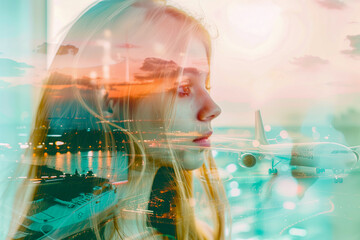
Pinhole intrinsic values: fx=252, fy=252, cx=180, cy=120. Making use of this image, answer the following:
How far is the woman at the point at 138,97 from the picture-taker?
0.73m

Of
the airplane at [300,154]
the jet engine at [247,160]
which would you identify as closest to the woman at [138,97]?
the airplane at [300,154]

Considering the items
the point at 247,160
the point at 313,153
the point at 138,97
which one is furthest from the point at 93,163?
the point at 313,153

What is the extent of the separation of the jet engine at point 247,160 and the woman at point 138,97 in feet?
1.53

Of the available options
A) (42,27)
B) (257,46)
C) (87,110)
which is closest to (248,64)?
(257,46)

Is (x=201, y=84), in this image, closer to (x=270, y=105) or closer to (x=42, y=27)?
(x=270, y=105)

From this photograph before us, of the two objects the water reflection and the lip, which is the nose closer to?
the lip

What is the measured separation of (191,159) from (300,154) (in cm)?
81

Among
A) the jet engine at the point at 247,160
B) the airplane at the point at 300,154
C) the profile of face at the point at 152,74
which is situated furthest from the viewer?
the jet engine at the point at 247,160

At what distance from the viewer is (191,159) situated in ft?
2.59

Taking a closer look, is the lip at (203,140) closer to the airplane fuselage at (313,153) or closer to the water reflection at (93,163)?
the water reflection at (93,163)

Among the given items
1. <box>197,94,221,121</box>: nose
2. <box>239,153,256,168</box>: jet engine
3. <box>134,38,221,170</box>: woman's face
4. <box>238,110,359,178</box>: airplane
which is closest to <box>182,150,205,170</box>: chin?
<box>134,38,221,170</box>: woman's face

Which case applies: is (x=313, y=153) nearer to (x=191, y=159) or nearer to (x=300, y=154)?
(x=300, y=154)

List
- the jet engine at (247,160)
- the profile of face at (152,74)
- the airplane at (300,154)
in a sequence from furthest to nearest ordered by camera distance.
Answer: the jet engine at (247,160) → the airplane at (300,154) → the profile of face at (152,74)

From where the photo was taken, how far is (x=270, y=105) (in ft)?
3.37
